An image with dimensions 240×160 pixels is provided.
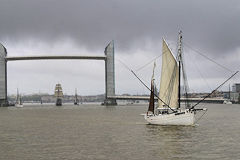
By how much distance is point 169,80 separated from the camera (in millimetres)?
39719

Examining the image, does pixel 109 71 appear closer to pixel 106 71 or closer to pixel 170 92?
pixel 106 71

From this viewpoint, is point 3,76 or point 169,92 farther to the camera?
point 3,76

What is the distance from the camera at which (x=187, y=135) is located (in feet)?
98.8

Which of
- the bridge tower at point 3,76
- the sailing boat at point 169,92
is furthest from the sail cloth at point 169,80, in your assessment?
the bridge tower at point 3,76

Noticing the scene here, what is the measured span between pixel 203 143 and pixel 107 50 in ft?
408

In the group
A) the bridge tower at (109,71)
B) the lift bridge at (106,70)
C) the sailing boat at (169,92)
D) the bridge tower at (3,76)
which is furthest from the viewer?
the bridge tower at (109,71)

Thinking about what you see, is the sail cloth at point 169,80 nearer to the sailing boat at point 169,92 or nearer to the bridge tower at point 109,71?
the sailing boat at point 169,92

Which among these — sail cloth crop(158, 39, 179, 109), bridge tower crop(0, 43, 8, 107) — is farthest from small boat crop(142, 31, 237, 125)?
bridge tower crop(0, 43, 8, 107)

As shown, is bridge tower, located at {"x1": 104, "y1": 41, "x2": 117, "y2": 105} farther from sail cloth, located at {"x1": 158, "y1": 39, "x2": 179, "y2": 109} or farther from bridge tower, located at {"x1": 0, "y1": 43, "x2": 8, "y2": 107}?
sail cloth, located at {"x1": 158, "y1": 39, "x2": 179, "y2": 109}

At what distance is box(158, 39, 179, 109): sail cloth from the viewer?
3922 centimetres

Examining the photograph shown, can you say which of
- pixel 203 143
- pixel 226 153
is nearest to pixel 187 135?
pixel 203 143

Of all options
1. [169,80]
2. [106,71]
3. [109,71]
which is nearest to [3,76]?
[106,71]

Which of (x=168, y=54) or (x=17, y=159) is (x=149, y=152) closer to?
(x=17, y=159)

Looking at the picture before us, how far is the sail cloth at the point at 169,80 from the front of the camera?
129 ft
